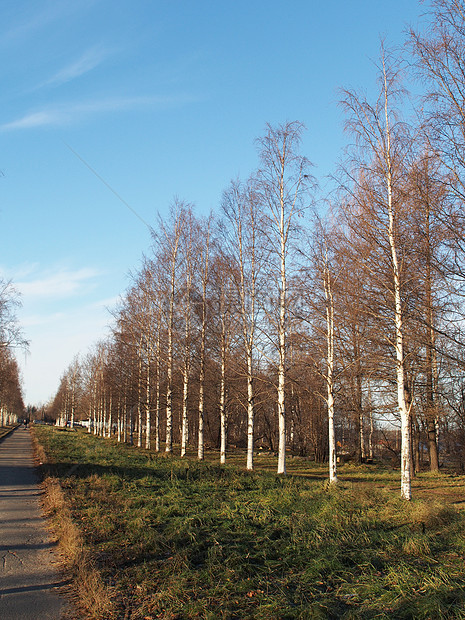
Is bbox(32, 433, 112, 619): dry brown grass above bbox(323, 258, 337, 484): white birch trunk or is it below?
below

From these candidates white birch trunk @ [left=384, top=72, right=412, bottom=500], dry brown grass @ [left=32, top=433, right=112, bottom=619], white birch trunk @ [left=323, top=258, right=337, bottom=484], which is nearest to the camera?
dry brown grass @ [left=32, top=433, right=112, bottom=619]

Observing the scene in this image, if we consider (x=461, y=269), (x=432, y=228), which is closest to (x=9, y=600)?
(x=461, y=269)

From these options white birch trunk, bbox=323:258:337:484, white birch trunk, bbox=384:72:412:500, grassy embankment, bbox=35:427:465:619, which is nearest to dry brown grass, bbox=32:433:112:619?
grassy embankment, bbox=35:427:465:619

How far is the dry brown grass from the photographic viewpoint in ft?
15.9

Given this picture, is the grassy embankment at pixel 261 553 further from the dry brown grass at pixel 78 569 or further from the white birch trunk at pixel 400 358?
the white birch trunk at pixel 400 358

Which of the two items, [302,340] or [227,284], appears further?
[227,284]

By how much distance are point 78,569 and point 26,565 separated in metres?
0.96

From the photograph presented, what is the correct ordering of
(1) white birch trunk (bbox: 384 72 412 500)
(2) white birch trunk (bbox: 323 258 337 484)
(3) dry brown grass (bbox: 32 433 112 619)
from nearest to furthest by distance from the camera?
(3) dry brown grass (bbox: 32 433 112 619), (1) white birch trunk (bbox: 384 72 412 500), (2) white birch trunk (bbox: 323 258 337 484)

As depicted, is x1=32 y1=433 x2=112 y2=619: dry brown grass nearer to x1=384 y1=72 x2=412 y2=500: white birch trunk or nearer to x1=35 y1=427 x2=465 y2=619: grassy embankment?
x1=35 y1=427 x2=465 y2=619: grassy embankment

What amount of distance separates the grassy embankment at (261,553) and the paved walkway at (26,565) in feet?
1.05

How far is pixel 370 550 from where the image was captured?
686cm

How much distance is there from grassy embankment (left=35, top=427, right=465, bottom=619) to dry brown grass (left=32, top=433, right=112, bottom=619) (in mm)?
21

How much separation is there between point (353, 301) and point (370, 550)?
765 cm

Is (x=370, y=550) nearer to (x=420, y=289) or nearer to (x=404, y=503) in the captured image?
(x=404, y=503)
